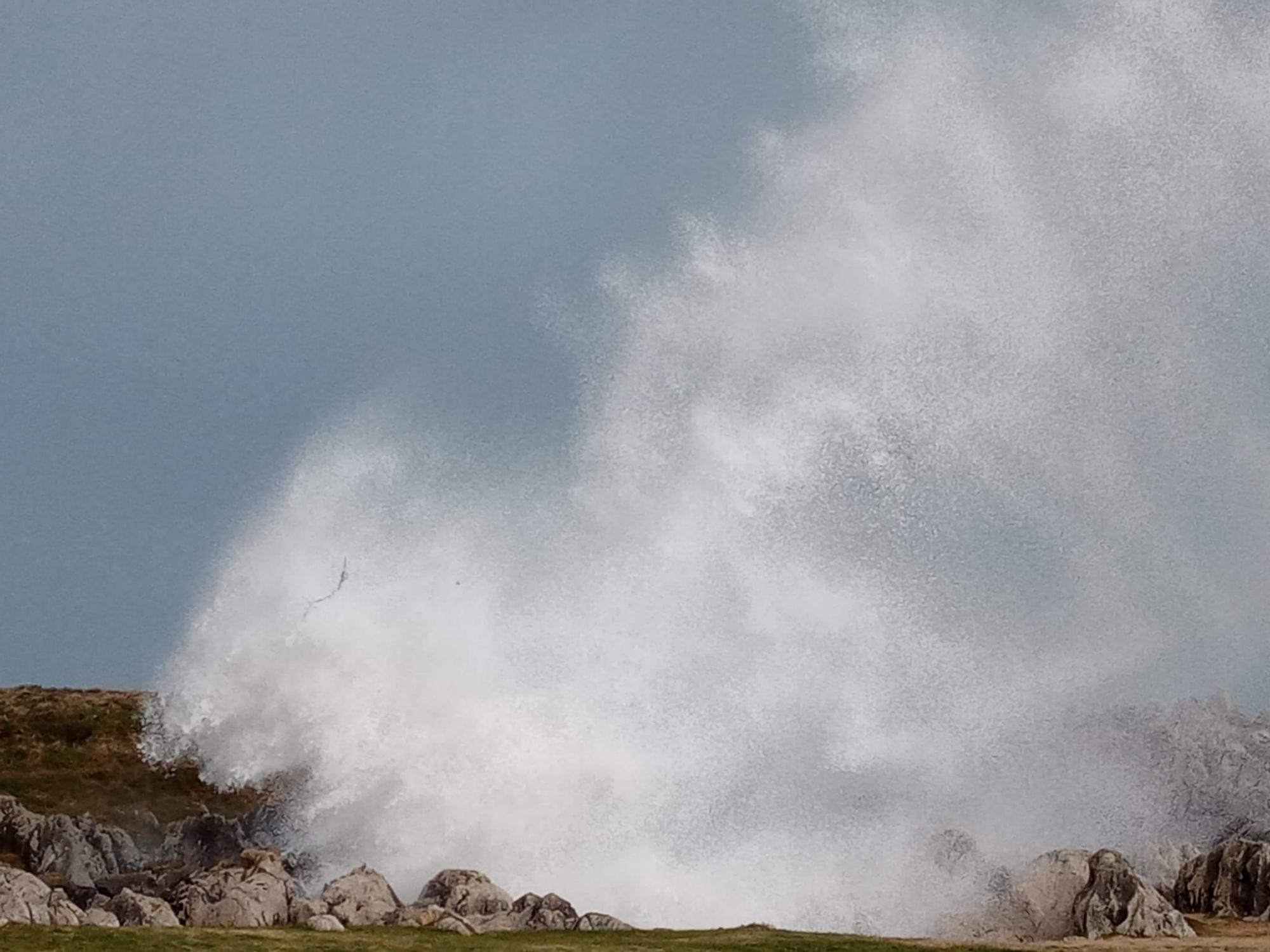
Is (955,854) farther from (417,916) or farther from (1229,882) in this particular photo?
(417,916)

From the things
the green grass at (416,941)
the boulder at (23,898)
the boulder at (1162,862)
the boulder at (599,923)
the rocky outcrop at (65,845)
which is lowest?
the green grass at (416,941)

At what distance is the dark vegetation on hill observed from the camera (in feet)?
291

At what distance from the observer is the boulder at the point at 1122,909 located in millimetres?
59156

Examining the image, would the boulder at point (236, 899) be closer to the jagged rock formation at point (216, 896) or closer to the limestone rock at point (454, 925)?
the jagged rock formation at point (216, 896)

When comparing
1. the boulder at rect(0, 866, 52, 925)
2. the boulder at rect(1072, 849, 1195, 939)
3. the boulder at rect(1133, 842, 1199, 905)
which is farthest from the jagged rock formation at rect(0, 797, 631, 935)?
the boulder at rect(1133, 842, 1199, 905)

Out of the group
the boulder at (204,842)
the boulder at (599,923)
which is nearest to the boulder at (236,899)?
the boulder at (599,923)

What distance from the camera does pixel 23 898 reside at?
162 feet

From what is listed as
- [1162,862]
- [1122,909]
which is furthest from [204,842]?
[1162,862]

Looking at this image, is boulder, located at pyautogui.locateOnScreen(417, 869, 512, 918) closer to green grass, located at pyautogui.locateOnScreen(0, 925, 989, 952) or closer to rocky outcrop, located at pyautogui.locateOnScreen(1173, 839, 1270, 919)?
green grass, located at pyautogui.locateOnScreen(0, 925, 989, 952)

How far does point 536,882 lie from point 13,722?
5136cm

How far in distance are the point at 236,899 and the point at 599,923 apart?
14272 millimetres

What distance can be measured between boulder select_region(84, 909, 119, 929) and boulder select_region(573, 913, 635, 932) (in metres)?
17.2

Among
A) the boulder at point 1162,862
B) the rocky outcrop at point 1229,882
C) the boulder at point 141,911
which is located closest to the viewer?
the boulder at point 141,911

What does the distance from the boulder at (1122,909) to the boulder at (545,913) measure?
2205 cm
